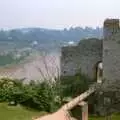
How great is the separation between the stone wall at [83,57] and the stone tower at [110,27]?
1.46m

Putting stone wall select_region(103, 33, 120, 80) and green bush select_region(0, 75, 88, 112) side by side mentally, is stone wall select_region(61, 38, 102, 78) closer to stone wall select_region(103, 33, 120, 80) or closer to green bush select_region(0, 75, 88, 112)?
stone wall select_region(103, 33, 120, 80)

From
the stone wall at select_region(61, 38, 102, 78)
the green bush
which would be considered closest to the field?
the green bush

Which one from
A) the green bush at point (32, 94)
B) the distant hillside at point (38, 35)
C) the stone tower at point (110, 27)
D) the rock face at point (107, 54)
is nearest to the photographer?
the green bush at point (32, 94)

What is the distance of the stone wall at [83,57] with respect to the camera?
2684 centimetres

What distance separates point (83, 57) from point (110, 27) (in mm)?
2821

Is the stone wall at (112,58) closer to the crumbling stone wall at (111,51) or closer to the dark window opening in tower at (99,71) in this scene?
the crumbling stone wall at (111,51)

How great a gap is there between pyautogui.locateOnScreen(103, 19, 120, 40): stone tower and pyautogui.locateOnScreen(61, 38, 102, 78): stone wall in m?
1.46

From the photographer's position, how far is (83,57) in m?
27.1

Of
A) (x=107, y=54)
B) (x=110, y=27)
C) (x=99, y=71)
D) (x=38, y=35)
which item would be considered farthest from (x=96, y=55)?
(x=38, y=35)

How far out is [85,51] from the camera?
26984 millimetres

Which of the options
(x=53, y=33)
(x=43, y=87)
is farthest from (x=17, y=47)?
(x=43, y=87)

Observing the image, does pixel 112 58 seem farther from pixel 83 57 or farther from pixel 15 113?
pixel 15 113

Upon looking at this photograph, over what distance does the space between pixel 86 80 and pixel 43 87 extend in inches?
A: 311

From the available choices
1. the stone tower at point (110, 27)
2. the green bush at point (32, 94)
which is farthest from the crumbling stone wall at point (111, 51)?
the green bush at point (32, 94)
